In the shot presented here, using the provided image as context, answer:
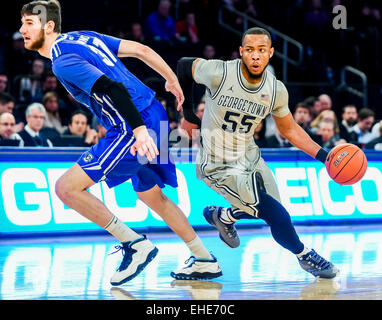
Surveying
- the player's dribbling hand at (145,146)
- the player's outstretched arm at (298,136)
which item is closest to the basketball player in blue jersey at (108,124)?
the player's dribbling hand at (145,146)

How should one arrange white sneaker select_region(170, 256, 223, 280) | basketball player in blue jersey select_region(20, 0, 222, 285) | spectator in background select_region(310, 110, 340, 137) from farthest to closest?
1. spectator in background select_region(310, 110, 340, 137)
2. white sneaker select_region(170, 256, 223, 280)
3. basketball player in blue jersey select_region(20, 0, 222, 285)

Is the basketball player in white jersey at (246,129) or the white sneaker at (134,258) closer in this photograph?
the white sneaker at (134,258)

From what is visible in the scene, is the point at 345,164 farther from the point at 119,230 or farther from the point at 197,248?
the point at 119,230

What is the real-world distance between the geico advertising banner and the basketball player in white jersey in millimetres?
3119

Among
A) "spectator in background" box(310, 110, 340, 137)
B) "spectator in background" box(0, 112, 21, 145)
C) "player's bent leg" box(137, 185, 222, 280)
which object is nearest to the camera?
"player's bent leg" box(137, 185, 222, 280)

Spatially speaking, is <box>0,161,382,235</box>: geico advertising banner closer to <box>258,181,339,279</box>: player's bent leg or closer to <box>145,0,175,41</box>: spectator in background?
<box>258,181,339,279</box>: player's bent leg

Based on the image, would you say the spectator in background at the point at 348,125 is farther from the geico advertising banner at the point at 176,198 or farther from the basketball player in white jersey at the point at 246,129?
the basketball player in white jersey at the point at 246,129

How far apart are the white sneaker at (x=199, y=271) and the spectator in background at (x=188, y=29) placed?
10.1 meters

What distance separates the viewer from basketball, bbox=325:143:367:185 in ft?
20.5

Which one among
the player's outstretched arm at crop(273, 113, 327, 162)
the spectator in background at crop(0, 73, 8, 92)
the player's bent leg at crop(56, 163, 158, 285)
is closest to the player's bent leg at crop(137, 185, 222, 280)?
the player's bent leg at crop(56, 163, 158, 285)

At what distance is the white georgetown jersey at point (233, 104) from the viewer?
6137 mm

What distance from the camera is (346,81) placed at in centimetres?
1752

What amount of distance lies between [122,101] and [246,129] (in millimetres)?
1767

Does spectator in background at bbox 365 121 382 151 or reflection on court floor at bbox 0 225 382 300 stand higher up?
spectator in background at bbox 365 121 382 151
